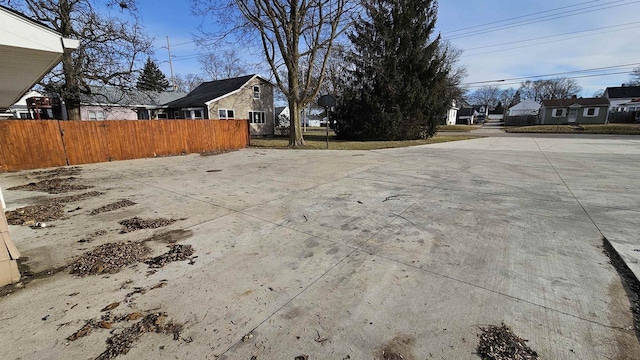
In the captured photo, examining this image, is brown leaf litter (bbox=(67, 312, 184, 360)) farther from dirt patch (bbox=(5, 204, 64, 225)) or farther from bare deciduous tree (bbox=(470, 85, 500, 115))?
bare deciduous tree (bbox=(470, 85, 500, 115))

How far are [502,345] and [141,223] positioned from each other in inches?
185

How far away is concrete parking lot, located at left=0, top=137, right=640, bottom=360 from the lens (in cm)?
194

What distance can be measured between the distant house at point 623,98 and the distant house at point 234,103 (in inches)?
1964

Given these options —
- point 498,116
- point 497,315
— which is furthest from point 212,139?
point 498,116

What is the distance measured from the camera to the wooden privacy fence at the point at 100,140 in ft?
31.2

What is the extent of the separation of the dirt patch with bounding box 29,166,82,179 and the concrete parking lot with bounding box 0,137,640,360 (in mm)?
3197

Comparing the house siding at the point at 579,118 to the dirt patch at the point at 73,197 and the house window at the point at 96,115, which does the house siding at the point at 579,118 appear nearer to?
the dirt patch at the point at 73,197

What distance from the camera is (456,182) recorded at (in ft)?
22.6

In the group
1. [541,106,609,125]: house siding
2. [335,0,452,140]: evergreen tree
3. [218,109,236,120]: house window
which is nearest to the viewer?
[335,0,452,140]: evergreen tree

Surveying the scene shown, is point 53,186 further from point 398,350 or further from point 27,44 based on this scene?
point 398,350

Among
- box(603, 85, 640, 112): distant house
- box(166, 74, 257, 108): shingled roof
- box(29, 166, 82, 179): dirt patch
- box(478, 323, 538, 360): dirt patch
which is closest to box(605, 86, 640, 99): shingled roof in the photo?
box(603, 85, 640, 112): distant house

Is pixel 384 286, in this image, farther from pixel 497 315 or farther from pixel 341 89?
pixel 341 89

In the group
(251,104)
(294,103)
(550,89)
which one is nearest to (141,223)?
(294,103)

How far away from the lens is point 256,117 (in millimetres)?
25922
